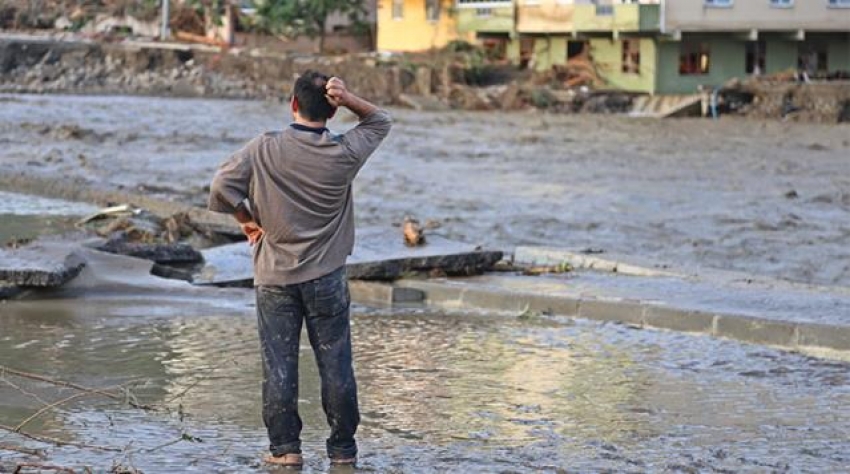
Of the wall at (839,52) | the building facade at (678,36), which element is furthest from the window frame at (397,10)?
the wall at (839,52)

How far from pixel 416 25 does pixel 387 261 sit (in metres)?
53.1

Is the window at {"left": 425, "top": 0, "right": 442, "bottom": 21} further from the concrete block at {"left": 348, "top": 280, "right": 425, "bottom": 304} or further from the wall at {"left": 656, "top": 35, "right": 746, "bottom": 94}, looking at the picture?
the concrete block at {"left": 348, "top": 280, "right": 425, "bottom": 304}

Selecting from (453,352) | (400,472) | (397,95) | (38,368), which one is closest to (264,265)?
(400,472)

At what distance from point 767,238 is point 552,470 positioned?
13.4 m

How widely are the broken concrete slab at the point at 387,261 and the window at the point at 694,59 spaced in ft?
139

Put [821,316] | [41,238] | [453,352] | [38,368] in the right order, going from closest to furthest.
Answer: [38,368] → [453,352] → [821,316] → [41,238]

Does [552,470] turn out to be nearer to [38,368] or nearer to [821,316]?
[38,368]

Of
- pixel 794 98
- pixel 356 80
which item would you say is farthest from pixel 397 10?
pixel 794 98

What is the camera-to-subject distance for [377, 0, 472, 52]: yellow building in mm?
A: 63062

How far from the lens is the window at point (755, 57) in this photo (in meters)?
55.7

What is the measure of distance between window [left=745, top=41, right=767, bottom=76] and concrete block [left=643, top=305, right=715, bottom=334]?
45.9 metres

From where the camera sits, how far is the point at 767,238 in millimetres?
19625

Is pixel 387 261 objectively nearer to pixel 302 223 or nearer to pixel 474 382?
pixel 474 382

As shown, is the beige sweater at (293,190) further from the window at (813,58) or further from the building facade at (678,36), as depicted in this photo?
the window at (813,58)
